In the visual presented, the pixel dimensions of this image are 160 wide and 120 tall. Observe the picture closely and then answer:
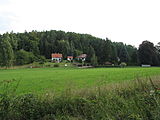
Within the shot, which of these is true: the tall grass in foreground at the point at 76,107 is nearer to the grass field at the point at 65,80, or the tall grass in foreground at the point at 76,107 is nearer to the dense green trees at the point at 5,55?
the grass field at the point at 65,80

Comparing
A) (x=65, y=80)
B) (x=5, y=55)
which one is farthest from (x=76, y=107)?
(x=5, y=55)

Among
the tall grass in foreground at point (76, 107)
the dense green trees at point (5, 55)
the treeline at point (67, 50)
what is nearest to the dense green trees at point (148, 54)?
the treeline at point (67, 50)

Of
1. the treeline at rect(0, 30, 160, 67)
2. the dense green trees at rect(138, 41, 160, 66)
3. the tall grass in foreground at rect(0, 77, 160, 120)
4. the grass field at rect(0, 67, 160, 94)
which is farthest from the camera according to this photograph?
the treeline at rect(0, 30, 160, 67)

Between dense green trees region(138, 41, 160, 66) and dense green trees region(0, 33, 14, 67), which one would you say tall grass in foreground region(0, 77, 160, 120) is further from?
dense green trees region(138, 41, 160, 66)

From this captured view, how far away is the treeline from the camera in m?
84.2

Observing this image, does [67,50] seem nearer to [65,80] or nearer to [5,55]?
[5,55]

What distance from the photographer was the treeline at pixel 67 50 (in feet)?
276

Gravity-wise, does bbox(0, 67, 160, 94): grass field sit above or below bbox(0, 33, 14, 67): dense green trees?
below

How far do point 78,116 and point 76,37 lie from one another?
14836 cm

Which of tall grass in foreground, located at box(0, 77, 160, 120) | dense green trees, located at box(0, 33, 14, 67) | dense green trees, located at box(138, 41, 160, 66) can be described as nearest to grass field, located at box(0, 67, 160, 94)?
tall grass in foreground, located at box(0, 77, 160, 120)

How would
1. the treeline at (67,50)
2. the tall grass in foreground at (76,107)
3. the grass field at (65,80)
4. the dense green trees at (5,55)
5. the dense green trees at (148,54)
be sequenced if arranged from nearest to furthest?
the tall grass in foreground at (76,107), the grass field at (65,80), the dense green trees at (5,55), the dense green trees at (148,54), the treeline at (67,50)

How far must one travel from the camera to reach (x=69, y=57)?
5084 inches

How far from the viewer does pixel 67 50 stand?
13312 centimetres

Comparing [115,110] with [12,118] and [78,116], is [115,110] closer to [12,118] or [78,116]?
→ [78,116]
